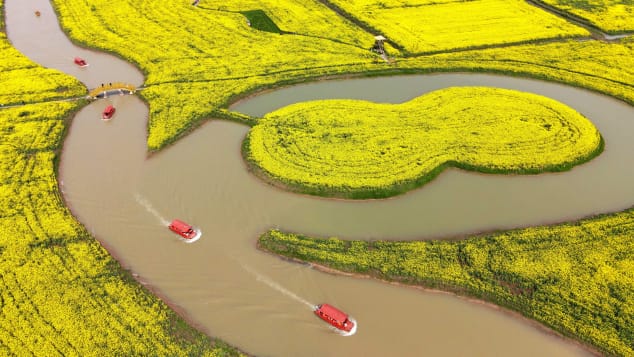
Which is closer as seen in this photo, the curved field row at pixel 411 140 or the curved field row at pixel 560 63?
the curved field row at pixel 411 140

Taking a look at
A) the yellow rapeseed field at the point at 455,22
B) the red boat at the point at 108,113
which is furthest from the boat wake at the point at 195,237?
the yellow rapeseed field at the point at 455,22

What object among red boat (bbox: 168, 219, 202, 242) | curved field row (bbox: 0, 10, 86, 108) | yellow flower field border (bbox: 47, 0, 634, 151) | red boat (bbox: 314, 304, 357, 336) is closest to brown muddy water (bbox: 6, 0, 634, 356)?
red boat (bbox: 314, 304, 357, 336)

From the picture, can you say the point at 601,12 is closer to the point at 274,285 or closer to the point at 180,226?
the point at 274,285

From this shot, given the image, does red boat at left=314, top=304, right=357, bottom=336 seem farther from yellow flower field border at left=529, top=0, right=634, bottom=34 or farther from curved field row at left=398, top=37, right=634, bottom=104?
yellow flower field border at left=529, top=0, right=634, bottom=34

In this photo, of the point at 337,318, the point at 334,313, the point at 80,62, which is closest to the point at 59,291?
the point at 334,313

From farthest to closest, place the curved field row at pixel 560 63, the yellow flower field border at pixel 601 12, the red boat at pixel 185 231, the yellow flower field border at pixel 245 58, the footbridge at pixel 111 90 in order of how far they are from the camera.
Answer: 1. the yellow flower field border at pixel 601 12
2. the curved field row at pixel 560 63
3. the footbridge at pixel 111 90
4. the yellow flower field border at pixel 245 58
5. the red boat at pixel 185 231

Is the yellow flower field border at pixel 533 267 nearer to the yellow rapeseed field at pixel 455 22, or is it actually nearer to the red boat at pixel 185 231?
the red boat at pixel 185 231
